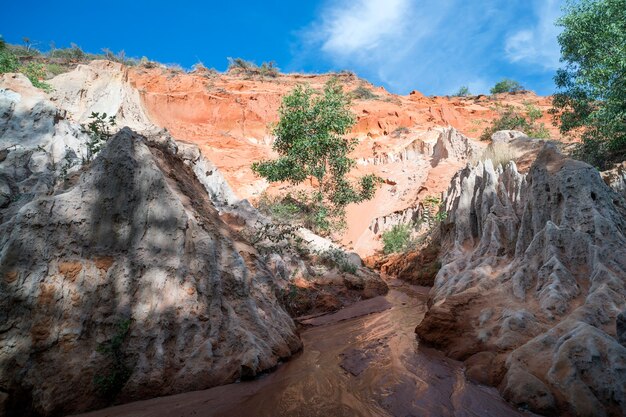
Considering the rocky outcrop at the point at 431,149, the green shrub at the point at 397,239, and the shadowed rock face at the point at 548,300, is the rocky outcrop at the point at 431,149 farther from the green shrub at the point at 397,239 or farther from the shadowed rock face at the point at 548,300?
the shadowed rock face at the point at 548,300

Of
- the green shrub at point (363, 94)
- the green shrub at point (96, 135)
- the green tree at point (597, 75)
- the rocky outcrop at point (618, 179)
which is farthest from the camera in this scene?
the green shrub at point (363, 94)

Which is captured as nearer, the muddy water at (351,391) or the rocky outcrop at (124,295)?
the muddy water at (351,391)

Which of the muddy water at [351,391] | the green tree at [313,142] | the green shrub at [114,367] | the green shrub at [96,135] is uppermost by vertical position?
the green tree at [313,142]

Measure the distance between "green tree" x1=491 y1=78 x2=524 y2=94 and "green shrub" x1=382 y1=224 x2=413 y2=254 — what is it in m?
38.1

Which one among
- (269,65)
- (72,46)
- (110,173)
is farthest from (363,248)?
(72,46)

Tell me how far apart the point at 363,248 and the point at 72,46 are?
3589 centimetres

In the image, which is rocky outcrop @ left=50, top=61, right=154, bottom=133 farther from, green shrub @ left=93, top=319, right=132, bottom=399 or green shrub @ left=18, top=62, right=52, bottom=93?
green shrub @ left=93, top=319, right=132, bottom=399

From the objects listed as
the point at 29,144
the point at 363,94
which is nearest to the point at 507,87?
the point at 363,94

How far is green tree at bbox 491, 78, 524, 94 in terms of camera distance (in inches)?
1879

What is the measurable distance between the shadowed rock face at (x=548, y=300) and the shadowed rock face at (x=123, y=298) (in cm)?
269

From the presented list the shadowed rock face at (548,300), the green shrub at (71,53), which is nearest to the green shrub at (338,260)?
the shadowed rock face at (548,300)

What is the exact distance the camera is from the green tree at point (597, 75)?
1136 centimetres

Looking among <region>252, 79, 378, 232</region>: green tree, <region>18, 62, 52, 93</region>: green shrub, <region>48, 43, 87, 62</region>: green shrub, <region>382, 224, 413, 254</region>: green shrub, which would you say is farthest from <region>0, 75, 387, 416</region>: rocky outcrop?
<region>48, 43, 87, 62</region>: green shrub

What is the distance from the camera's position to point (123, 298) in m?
4.13
